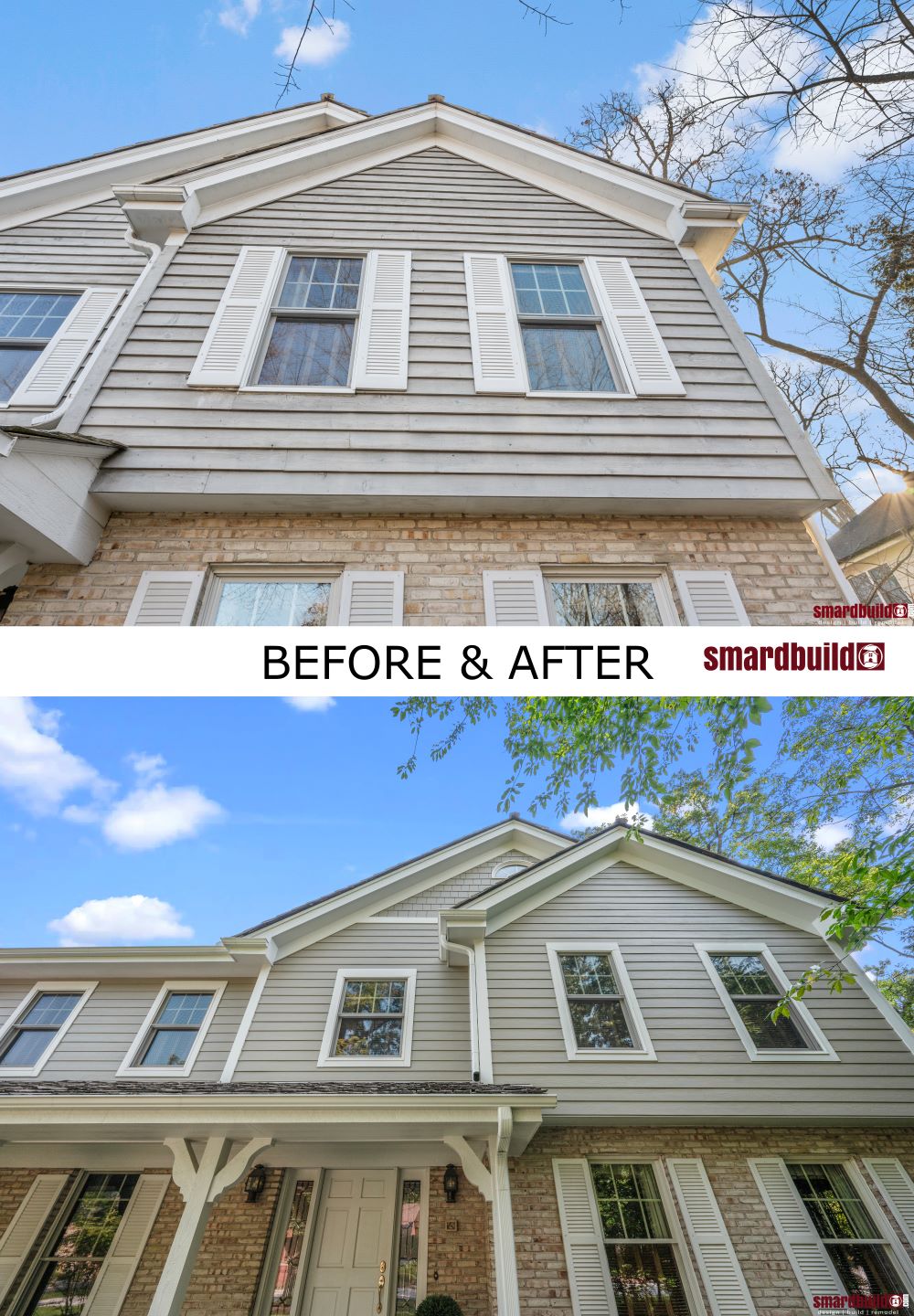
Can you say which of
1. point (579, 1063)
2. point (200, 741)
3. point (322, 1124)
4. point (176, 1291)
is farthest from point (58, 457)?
point (579, 1063)

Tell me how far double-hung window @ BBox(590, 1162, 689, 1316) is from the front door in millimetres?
2247

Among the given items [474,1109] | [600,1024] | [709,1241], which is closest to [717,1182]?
[709,1241]

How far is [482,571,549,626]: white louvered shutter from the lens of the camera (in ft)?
13.7

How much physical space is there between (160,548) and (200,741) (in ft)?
6.09

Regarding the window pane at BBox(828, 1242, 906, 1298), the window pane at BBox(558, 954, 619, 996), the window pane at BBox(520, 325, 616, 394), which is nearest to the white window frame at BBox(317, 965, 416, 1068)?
the window pane at BBox(558, 954, 619, 996)

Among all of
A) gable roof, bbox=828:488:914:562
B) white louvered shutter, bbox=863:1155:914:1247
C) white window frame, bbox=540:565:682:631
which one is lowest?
white louvered shutter, bbox=863:1155:914:1247

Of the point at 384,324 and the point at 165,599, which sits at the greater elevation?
the point at 384,324

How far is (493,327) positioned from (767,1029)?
7715 mm

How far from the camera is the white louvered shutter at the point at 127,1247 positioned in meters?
6.36

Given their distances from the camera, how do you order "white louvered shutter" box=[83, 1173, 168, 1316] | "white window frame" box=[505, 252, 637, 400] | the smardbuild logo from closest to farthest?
the smardbuild logo, "white window frame" box=[505, 252, 637, 400], "white louvered shutter" box=[83, 1173, 168, 1316]

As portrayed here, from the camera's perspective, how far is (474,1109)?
5.45m

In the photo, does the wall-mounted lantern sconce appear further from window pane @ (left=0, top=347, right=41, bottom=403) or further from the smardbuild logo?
window pane @ (left=0, top=347, right=41, bottom=403)

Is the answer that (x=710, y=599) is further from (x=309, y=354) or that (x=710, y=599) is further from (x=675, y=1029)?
(x=675, y=1029)

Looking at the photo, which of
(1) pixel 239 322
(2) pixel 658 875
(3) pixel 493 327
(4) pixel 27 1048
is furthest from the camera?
(2) pixel 658 875
